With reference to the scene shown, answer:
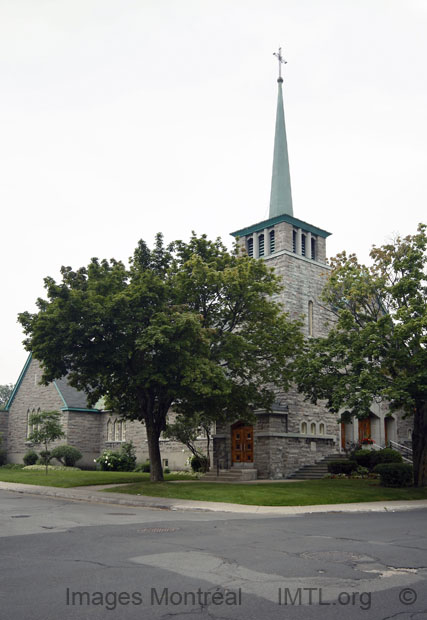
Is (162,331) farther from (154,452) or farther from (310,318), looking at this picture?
(310,318)

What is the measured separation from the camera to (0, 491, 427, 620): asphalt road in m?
6.37

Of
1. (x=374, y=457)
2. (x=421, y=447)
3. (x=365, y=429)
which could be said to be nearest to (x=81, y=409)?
(x=365, y=429)

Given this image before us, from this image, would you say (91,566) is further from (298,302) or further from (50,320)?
(298,302)

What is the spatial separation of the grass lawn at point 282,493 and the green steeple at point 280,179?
19.3 m

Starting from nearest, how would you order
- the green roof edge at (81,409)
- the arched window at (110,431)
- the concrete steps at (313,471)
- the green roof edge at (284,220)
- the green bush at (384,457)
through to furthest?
the green bush at (384,457), the concrete steps at (313,471), the green roof edge at (284,220), the green roof edge at (81,409), the arched window at (110,431)

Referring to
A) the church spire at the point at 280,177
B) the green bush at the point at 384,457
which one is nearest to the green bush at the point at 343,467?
the green bush at the point at 384,457

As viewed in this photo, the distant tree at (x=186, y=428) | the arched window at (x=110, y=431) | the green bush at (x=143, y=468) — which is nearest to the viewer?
the distant tree at (x=186, y=428)

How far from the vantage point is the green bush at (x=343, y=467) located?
103 ft

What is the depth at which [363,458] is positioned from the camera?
1276 inches

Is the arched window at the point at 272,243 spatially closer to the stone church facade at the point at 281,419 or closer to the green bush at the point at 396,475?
the stone church facade at the point at 281,419

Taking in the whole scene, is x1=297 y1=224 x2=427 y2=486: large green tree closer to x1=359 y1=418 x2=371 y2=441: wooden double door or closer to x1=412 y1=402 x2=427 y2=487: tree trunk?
x1=412 y1=402 x2=427 y2=487: tree trunk

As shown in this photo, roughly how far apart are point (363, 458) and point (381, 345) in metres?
10.6

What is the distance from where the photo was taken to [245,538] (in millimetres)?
11586

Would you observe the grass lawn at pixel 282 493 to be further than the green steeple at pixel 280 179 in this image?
No
